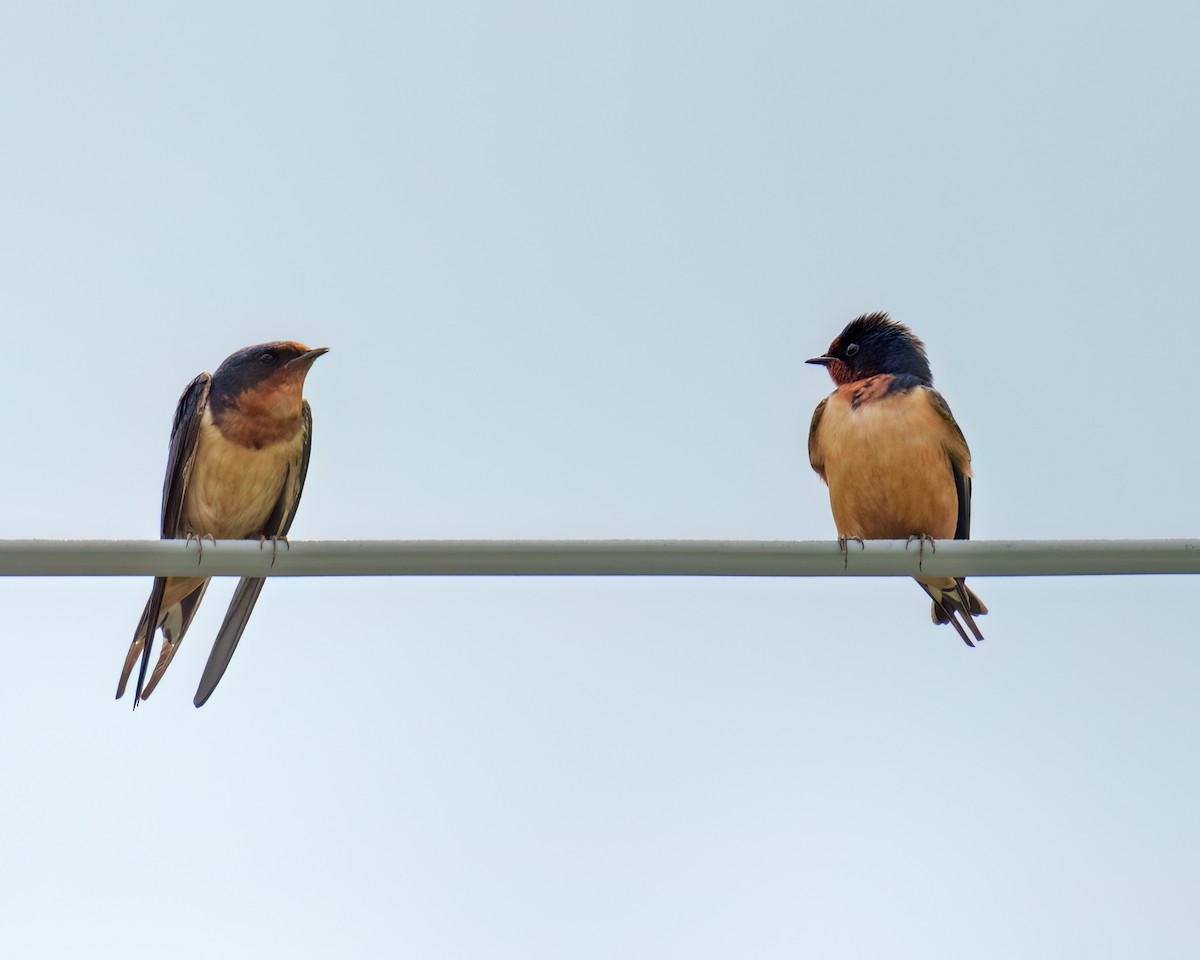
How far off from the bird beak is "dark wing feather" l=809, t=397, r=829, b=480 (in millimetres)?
2390

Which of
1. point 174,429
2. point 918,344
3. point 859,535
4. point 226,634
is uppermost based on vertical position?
point 918,344

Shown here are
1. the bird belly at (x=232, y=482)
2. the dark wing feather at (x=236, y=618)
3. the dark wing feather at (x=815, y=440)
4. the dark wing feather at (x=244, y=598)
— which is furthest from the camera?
the dark wing feather at (x=815, y=440)

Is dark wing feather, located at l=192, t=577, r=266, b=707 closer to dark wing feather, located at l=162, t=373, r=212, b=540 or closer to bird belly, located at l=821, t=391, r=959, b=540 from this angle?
dark wing feather, located at l=162, t=373, r=212, b=540

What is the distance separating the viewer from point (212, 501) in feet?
20.7

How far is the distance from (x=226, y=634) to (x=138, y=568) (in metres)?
2.56

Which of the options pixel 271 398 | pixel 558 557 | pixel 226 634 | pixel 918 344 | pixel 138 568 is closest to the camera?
pixel 558 557

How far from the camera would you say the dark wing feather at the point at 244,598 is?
18.3ft

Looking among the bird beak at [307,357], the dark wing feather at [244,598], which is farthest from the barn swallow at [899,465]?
the dark wing feather at [244,598]

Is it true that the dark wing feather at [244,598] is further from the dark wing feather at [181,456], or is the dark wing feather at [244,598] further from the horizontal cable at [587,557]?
the horizontal cable at [587,557]

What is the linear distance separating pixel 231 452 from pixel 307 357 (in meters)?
0.57

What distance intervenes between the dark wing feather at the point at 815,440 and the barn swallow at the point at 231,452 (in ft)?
7.89

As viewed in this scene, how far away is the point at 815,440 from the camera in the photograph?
6605 millimetres

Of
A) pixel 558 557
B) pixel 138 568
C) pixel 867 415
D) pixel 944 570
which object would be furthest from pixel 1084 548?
pixel 867 415

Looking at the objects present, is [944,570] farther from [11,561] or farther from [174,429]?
[174,429]
